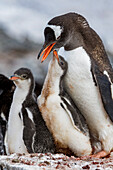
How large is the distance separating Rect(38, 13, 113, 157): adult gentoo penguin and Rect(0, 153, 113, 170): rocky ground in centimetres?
47

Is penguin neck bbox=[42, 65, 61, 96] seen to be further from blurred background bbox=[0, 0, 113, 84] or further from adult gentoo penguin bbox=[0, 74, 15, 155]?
blurred background bbox=[0, 0, 113, 84]

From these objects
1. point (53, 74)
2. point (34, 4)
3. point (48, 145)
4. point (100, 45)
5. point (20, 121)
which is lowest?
point (48, 145)

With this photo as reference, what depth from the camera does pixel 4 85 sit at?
3740mm

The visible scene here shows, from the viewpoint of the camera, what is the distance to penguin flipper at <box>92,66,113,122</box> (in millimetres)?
2641

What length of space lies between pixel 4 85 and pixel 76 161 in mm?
1691

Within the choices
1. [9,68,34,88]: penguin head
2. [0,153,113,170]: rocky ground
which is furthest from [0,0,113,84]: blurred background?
[0,153,113,170]: rocky ground

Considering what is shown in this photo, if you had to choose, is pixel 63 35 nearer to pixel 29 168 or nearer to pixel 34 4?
pixel 29 168

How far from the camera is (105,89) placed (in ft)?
8.67

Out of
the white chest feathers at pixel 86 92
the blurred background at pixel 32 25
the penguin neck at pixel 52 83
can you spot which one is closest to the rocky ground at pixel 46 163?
the white chest feathers at pixel 86 92

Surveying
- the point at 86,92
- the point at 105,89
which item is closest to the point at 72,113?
the point at 86,92

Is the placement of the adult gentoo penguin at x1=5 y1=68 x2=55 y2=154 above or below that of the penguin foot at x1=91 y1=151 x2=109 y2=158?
above

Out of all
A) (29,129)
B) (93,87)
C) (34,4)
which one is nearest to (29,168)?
(29,129)

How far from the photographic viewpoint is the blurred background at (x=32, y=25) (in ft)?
13.9

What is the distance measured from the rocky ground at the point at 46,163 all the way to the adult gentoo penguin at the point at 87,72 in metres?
0.47
